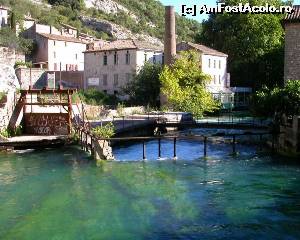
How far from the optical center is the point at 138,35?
11625 centimetres

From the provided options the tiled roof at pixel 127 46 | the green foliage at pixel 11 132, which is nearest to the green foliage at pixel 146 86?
the tiled roof at pixel 127 46

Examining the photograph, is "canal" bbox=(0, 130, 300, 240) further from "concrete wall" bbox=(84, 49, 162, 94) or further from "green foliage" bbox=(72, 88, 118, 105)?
"concrete wall" bbox=(84, 49, 162, 94)

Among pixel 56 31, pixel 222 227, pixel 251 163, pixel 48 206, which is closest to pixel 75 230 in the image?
pixel 48 206

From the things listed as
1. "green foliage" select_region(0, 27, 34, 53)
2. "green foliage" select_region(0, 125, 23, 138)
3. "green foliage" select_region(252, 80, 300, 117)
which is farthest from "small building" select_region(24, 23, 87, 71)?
"green foliage" select_region(252, 80, 300, 117)

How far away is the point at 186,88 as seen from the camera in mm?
51906

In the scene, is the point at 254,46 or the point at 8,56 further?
the point at 254,46

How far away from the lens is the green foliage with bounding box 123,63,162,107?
2189 inches

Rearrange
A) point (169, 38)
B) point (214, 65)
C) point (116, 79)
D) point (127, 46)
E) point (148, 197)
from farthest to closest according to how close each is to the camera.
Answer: point (214, 65) → point (116, 79) → point (127, 46) → point (169, 38) → point (148, 197)

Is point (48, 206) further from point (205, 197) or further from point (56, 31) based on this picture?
point (56, 31)

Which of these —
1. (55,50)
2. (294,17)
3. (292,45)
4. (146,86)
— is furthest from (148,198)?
(55,50)

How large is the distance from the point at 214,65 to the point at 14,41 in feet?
93.4

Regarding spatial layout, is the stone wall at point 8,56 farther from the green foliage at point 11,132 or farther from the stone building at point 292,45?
the stone building at point 292,45

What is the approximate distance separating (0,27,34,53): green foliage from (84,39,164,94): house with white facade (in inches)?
428

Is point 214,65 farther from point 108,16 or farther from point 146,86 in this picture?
point 108,16
